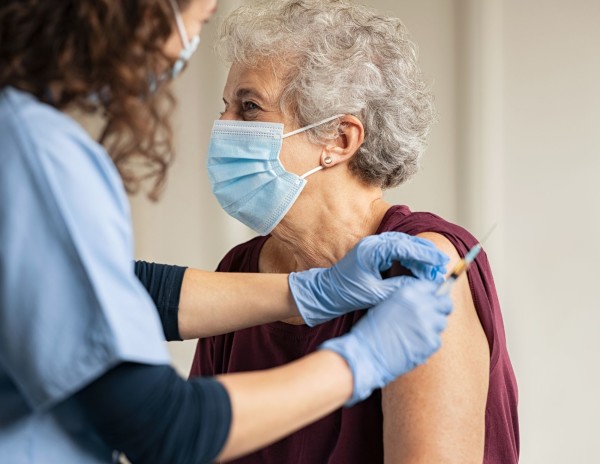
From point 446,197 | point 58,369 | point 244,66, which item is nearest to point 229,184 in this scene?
point 244,66

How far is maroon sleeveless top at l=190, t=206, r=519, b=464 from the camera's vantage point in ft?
5.30

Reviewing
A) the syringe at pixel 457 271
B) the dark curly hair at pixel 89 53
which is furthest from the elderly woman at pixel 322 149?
the dark curly hair at pixel 89 53

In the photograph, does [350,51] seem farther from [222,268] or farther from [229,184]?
[222,268]

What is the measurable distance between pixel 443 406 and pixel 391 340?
15.3 inches

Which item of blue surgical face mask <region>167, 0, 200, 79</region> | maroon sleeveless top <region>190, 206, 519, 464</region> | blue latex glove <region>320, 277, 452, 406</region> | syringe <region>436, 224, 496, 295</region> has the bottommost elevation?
maroon sleeveless top <region>190, 206, 519, 464</region>

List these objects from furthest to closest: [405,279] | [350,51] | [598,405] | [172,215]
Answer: [172,215] → [598,405] → [350,51] → [405,279]

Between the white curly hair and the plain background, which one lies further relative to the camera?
the plain background

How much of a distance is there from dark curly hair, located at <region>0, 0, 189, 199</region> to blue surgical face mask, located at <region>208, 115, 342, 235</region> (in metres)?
0.70

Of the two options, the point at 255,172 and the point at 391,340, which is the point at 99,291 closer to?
the point at 391,340

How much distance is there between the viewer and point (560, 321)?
2.60 m

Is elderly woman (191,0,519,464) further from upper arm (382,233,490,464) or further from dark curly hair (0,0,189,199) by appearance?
dark curly hair (0,0,189,199)

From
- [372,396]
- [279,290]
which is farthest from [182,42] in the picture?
[372,396]

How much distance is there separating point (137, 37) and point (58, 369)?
39 cm

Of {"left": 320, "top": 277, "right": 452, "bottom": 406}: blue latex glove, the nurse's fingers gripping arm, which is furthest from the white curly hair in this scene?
{"left": 320, "top": 277, "right": 452, "bottom": 406}: blue latex glove
